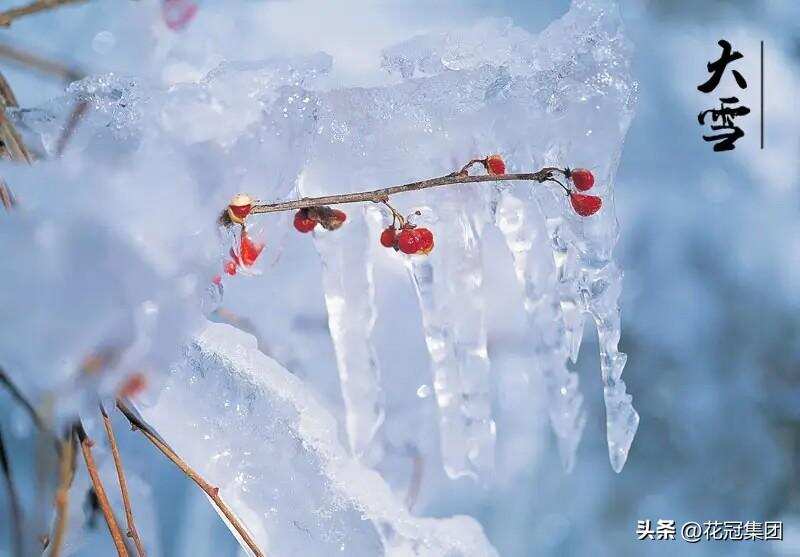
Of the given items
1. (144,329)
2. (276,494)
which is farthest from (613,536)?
(144,329)

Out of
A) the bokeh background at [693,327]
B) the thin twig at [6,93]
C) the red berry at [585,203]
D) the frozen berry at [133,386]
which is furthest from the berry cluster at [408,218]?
the bokeh background at [693,327]

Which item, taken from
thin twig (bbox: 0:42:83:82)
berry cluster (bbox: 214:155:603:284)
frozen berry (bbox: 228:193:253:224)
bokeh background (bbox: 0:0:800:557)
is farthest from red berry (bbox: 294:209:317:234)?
bokeh background (bbox: 0:0:800:557)

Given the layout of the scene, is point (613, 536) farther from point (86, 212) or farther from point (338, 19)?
point (86, 212)

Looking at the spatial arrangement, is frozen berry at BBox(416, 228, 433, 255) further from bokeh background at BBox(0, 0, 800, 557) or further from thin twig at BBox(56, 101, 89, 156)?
bokeh background at BBox(0, 0, 800, 557)

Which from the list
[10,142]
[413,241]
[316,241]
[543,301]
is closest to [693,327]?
[543,301]

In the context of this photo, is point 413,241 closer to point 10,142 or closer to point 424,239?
point 424,239

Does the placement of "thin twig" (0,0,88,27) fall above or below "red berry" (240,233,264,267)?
above
